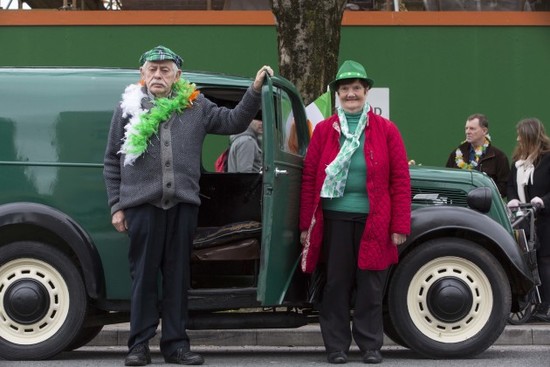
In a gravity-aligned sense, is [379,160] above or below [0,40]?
below

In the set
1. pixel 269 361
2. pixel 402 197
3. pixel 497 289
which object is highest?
pixel 402 197

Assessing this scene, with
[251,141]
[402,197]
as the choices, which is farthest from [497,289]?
[251,141]

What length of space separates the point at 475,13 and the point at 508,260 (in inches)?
277

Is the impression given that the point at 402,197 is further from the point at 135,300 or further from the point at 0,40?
the point at 0,40

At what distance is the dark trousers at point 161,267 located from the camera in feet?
25.8

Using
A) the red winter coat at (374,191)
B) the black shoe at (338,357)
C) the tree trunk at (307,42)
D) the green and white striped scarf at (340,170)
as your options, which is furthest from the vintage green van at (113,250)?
the tree trunk at (307,42)

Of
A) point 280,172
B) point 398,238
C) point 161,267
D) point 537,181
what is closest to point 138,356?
point 161,267

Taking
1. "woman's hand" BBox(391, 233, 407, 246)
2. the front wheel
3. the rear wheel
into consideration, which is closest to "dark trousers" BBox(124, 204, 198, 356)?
the rear wheel

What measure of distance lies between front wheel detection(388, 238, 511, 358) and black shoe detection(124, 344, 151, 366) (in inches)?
64.8

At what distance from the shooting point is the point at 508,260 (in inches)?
331

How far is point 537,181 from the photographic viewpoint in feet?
36.6

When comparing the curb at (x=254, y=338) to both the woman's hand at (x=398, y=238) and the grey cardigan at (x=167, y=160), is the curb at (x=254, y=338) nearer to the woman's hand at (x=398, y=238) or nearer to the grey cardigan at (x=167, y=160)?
the woman's hand at (x=398, y=238)

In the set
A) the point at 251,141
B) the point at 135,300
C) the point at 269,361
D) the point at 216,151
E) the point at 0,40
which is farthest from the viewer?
the point at 0,40

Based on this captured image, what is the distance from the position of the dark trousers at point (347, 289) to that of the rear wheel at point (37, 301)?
1.62m
